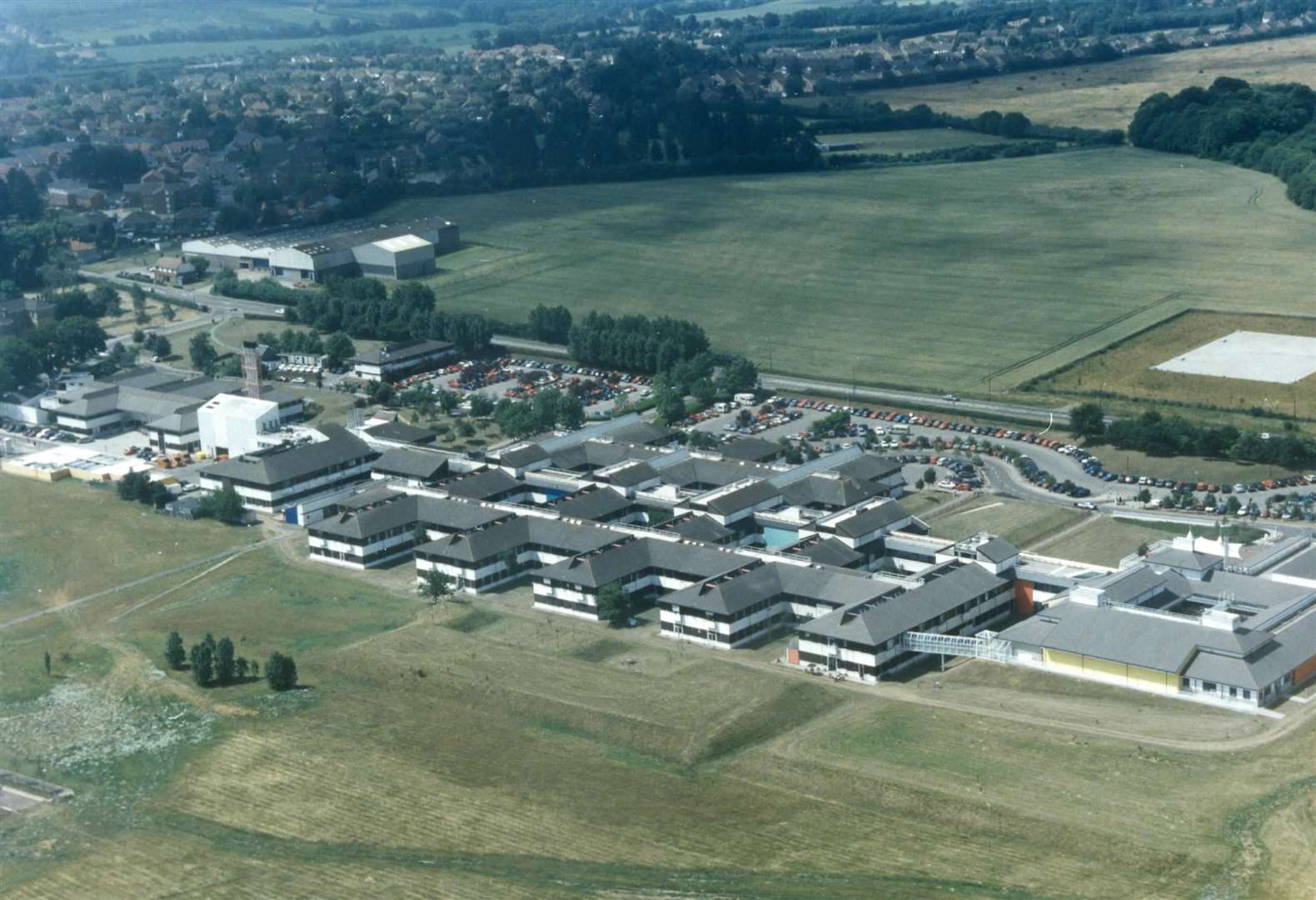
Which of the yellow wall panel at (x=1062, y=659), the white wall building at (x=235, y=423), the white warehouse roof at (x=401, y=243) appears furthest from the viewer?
the white warehouse roof at (x=401, y=243)

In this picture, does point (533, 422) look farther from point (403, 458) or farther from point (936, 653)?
point (936, 653)

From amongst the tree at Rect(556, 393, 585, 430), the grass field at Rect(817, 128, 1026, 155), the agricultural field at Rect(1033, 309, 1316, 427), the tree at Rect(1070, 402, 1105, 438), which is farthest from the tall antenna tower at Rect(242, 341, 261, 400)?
the grass field at Rect(817, 128, 1026, 155)

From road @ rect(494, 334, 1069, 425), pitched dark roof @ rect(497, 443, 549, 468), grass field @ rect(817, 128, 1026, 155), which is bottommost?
road @ rect(494, 334, 1069, 425)

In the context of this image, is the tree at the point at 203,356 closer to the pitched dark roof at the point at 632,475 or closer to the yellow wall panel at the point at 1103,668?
the pitched dark roof at the point at 632,475

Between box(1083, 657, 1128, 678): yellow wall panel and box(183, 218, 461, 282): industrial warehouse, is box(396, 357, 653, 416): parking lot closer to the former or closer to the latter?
box(183, 218, 461, 282): industrial warehouse

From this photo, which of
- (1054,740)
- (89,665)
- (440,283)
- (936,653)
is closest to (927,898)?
(1054,740)

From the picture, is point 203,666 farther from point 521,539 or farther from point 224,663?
point 521,539

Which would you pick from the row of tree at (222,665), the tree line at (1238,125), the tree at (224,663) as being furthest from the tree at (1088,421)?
the tree line at (1238,125)

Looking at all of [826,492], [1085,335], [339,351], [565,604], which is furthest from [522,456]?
[1085,335]

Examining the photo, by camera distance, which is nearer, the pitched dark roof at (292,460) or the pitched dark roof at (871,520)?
the pitched dark roof at (871,520)
